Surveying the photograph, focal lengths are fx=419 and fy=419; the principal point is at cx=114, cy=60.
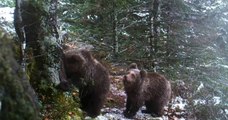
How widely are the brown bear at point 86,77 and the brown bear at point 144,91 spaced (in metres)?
0.82

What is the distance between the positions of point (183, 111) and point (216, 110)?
814mm

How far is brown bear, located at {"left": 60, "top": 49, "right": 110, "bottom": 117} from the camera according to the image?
716 centimetres

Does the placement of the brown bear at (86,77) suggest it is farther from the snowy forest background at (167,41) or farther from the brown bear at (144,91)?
the snowy forest background at (167,41)

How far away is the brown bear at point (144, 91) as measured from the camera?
845 cm

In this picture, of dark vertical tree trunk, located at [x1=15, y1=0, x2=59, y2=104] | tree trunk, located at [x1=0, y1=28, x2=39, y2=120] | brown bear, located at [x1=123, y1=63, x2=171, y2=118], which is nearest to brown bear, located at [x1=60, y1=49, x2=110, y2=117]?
dark vertical tree trunk, located at [x1=15, y1=0, x2=59, y2=104]

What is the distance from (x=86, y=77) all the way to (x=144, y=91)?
1980 millimetres

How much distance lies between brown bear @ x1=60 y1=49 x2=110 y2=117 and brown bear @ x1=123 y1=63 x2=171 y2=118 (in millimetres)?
820

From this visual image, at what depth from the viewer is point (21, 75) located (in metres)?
4.49

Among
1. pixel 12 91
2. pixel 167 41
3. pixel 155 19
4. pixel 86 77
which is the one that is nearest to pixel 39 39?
pixel 86 77

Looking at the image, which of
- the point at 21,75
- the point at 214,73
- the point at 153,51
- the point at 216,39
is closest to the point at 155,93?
the point at 153,51

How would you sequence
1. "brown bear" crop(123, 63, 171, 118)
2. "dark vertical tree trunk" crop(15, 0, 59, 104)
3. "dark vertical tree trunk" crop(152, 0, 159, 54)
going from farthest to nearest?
1. "dark vertical tree trunk" crop(152, 0, 159, 54)
2. "brown bear" crop(123, 63, 171, 118)
3. "dark vertical tree trunk" crop(15, 0, 59, 104)

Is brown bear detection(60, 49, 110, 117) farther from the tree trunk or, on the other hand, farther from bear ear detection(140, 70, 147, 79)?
the tree trunk

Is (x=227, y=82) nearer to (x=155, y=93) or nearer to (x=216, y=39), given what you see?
(x=216, y=39)

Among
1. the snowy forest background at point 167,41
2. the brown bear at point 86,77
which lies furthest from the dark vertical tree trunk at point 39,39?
the snowy forest background at point 167,41
